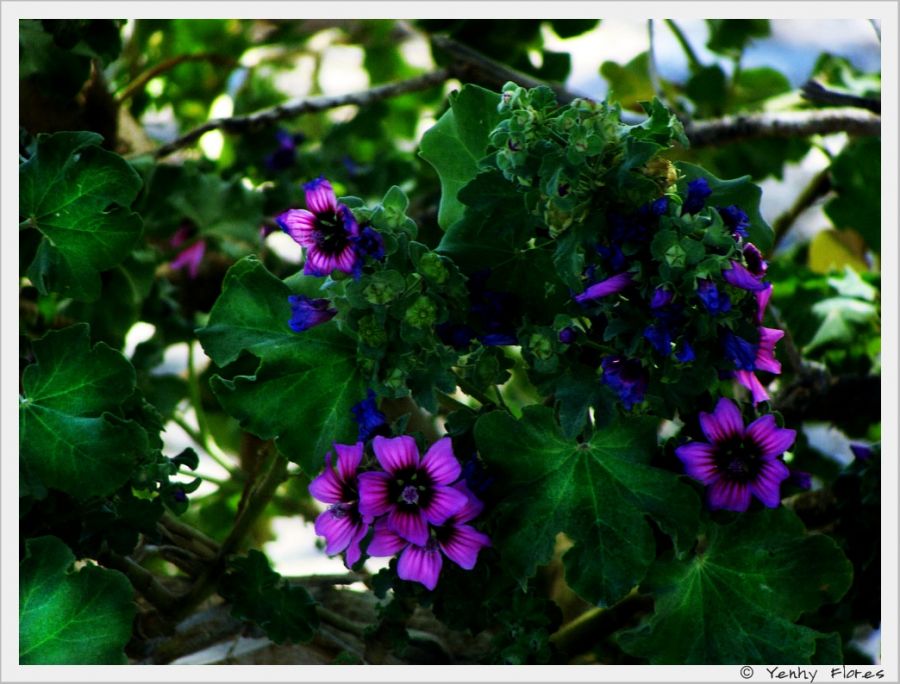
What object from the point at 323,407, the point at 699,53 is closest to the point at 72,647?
the point at 323,407

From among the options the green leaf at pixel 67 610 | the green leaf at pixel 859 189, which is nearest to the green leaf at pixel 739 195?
the green leaf at pixel 67 610

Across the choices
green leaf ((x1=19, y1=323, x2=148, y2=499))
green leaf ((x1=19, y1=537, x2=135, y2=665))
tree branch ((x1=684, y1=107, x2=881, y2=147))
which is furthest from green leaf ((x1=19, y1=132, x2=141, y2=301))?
tree branch ((x1=684, y1=107, x2=881, y2=147))

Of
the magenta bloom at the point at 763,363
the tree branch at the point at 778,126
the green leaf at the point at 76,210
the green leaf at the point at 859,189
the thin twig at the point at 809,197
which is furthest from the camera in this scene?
the thin twig at the point at 809,197

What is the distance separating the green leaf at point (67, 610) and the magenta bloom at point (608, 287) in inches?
16.6

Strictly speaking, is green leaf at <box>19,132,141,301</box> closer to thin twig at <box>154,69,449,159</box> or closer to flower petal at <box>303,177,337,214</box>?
flower petal at <box>303,177,337,214</box>

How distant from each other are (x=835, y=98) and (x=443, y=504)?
67cm

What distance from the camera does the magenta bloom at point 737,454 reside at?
0.77 meters

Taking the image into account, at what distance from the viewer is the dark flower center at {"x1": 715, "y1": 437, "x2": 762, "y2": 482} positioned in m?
0.77

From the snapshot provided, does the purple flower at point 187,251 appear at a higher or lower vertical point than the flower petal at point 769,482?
higher

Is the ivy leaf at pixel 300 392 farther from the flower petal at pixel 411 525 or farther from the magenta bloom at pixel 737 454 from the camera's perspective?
the magenta bloom at pixel 737 454

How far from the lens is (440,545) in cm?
79

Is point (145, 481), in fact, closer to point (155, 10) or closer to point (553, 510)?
point (553, 510)

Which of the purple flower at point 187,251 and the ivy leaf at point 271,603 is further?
the purple flower at point 187,251

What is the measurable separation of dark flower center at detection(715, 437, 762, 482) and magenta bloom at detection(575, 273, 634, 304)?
0.47 feet
